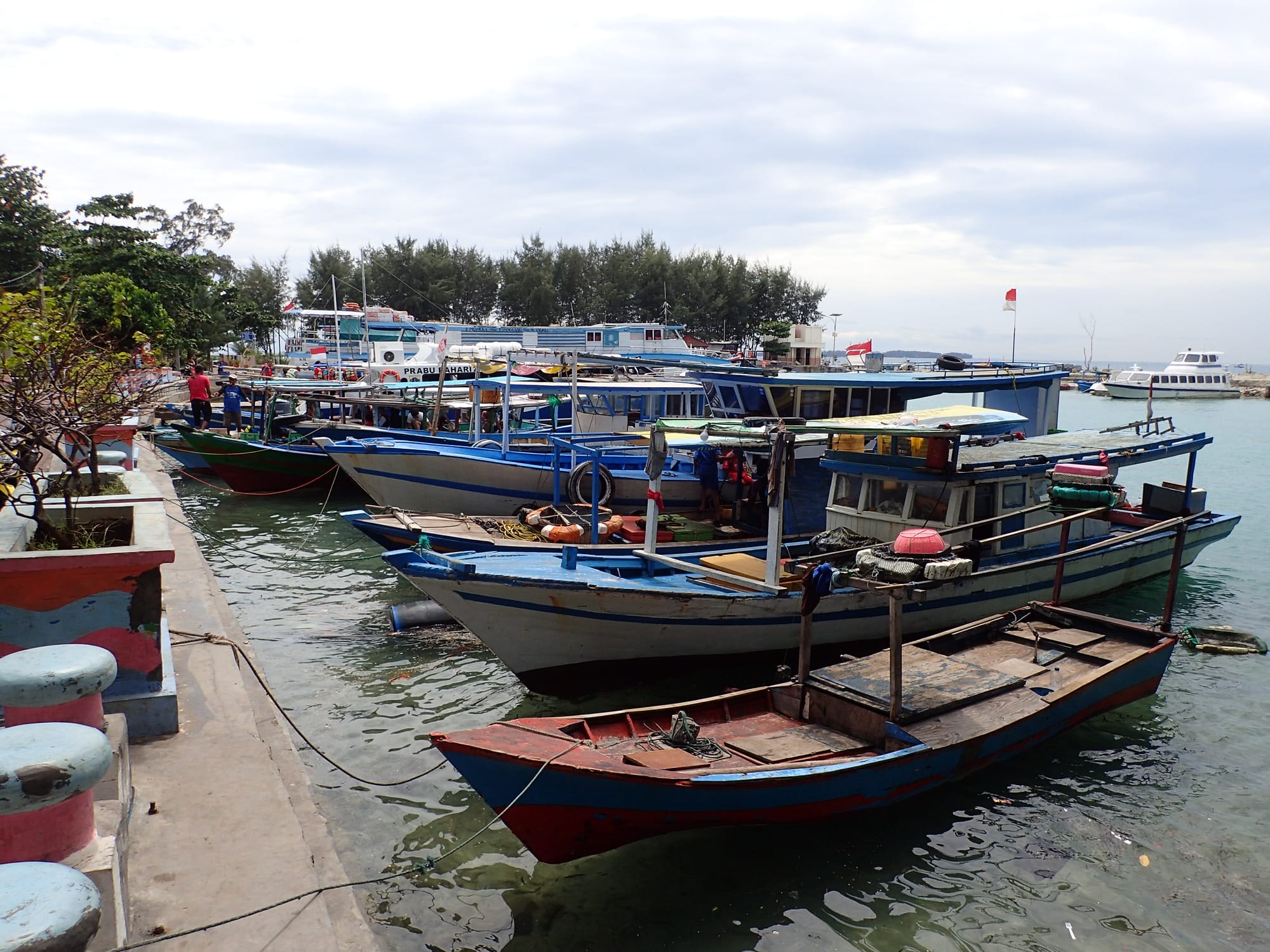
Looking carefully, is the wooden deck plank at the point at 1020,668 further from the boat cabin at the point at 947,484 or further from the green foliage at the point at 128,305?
the green foliage at the point at 128,305

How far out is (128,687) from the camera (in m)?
5.80

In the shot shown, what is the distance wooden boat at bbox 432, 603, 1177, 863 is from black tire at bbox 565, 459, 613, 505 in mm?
7275

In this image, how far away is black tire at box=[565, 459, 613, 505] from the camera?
15.0 m

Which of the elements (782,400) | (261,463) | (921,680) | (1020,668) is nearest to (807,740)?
(921,680)

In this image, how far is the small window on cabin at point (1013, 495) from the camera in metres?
11.0

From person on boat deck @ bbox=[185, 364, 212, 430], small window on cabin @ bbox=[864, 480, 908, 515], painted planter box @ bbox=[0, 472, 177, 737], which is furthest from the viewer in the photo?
person on boat deck @ bbox=[185, 364, 212, 430]

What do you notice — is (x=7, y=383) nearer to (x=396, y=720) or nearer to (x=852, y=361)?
(x=396, y=720)

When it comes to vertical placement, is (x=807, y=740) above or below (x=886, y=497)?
below

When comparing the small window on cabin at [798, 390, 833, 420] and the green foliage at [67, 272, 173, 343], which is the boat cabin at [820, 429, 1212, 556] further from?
the green foliage at [67, 272, 173, 343]

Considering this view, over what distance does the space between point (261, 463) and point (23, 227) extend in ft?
85.5

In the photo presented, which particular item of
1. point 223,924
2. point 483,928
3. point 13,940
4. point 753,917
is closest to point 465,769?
point 483,928

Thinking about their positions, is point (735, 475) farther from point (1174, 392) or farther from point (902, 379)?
point (1174, 392)

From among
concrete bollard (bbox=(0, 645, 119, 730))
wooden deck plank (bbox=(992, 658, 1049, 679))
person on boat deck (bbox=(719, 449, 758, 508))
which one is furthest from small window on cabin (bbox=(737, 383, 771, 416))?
concrete bollard (bbox=(0, 645, 119, 730))

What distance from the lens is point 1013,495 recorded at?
36.6ft
